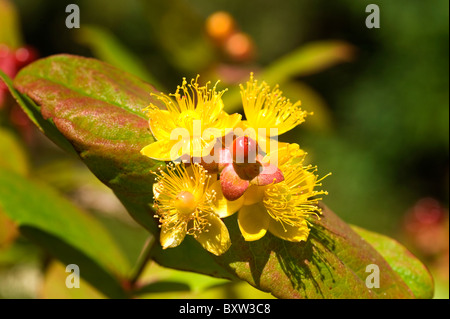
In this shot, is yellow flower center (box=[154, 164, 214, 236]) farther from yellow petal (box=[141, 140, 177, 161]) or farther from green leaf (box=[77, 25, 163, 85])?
green leaf (box=[77, 25, 163, 85])

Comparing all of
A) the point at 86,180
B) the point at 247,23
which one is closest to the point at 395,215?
the point at 247,23

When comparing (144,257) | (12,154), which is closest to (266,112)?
(144,257)

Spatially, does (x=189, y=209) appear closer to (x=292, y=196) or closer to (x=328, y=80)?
(x=292, y=196)

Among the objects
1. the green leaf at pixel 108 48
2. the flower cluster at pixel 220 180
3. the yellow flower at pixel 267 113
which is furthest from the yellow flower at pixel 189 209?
the green leaf at pixel 108 48

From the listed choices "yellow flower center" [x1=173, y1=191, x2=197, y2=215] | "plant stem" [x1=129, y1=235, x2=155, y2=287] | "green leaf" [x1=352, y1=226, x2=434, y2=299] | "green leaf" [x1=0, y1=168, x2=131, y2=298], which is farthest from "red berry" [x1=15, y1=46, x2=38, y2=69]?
"green leaf" [x1=352, y1=226, x2=434, y2=299]

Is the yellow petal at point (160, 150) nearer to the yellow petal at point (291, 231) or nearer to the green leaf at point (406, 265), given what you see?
the yellow petal at point (291, 231)

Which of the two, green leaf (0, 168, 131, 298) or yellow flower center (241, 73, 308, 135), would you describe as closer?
yellow flower center (241, 73, 308, 135)
